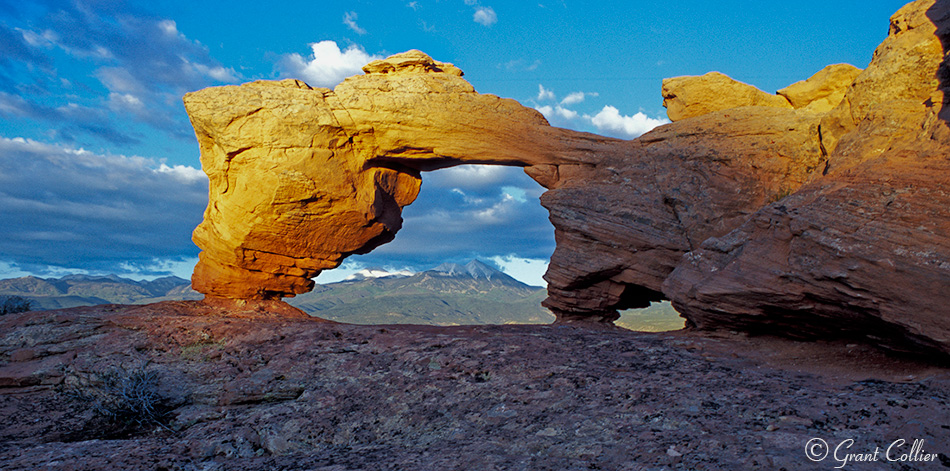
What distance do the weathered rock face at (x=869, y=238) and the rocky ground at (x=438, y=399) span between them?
989mm

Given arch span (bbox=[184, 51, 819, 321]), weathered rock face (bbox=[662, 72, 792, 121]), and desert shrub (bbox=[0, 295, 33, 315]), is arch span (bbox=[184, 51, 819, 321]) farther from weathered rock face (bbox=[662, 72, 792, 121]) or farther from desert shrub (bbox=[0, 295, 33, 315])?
desert shrub (bbox=[0, 295, 33, 315])

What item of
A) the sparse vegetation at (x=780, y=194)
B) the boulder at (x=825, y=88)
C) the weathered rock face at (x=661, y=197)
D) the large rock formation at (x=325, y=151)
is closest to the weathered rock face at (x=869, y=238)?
the sparse vegetation at (x=780, y=194)

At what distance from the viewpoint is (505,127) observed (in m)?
25.0

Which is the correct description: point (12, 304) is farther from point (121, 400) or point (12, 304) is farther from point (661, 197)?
point (661, 197)

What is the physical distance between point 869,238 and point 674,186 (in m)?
9.56

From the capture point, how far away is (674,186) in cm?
2145

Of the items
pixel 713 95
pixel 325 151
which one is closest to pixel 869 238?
pixel 713 95

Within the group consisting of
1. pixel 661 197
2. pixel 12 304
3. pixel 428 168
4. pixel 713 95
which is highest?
pixel 713 95

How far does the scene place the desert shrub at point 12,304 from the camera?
75.2 feet

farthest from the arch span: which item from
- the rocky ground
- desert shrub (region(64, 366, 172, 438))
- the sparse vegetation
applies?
desert shrub (region(64, 366, 172, 438))

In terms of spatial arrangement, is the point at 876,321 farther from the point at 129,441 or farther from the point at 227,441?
the point at 129,441

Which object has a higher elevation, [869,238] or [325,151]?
[325,151]

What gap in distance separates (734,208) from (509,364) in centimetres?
1278

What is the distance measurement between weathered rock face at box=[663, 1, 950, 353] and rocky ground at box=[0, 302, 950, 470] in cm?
99
